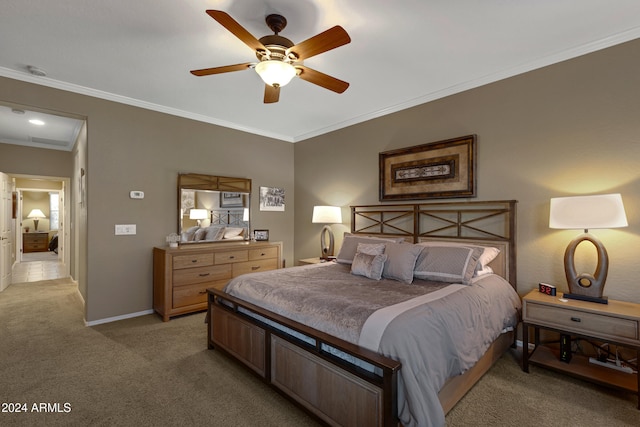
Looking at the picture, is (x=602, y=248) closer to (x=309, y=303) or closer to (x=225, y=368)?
(x=309, y=303)

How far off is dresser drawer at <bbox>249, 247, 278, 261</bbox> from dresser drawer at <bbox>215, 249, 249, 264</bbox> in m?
0.08

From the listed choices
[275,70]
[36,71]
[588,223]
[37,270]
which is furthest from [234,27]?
[37,270]

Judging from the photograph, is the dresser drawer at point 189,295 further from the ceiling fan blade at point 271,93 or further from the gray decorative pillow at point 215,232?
the ceiling fan blade at point 271,93

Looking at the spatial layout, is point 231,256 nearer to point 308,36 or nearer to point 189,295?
point 189,295

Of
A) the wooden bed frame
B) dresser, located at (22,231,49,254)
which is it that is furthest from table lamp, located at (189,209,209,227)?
dresser, located at (22,231,49,254)

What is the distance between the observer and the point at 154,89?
3512mm

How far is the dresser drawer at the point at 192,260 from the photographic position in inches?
147

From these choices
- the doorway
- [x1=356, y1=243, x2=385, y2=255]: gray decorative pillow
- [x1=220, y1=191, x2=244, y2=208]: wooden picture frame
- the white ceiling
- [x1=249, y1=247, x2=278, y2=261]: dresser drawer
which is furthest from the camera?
the doorway

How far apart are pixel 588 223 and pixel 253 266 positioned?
382cm

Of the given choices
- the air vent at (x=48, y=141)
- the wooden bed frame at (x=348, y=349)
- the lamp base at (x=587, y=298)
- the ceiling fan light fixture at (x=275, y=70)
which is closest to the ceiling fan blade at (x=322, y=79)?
the ceiling fan light fixture at (x=275, y=70)

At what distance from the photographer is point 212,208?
4566 millimetres

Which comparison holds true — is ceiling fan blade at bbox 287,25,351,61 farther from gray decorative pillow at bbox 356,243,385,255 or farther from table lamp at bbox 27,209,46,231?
table lamp at bbox 27,209,46,231

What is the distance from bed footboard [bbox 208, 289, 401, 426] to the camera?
59.0 inches

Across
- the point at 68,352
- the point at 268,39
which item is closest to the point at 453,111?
the point at 268,39
